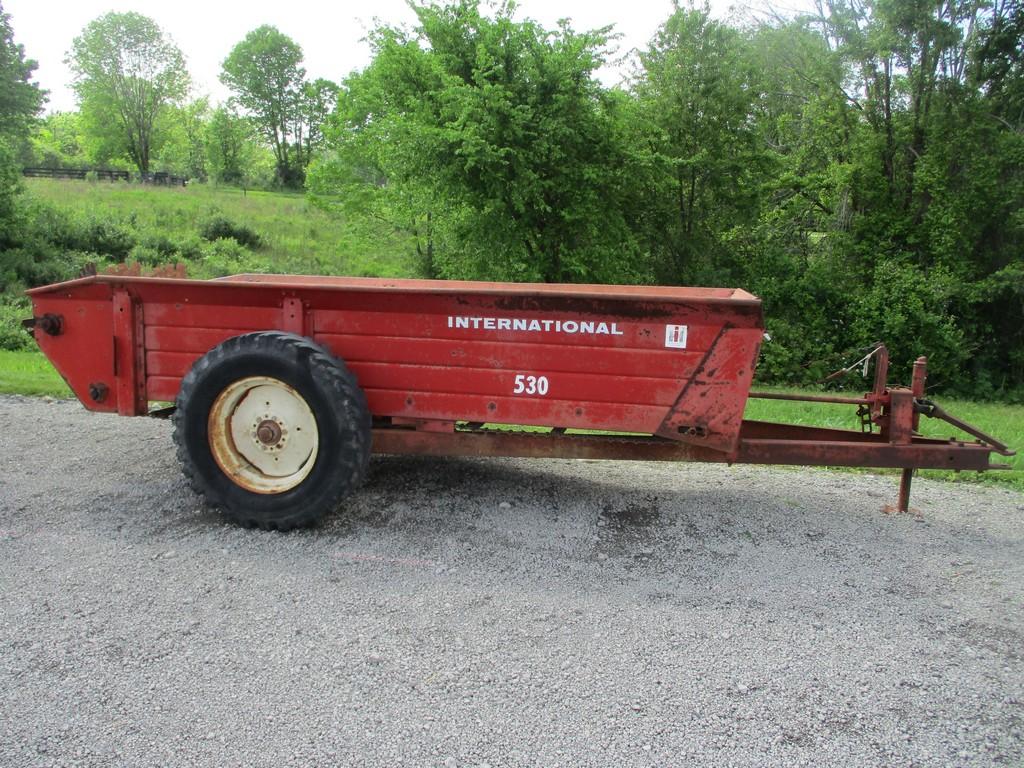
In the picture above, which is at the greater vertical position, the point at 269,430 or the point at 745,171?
the point at 745,171

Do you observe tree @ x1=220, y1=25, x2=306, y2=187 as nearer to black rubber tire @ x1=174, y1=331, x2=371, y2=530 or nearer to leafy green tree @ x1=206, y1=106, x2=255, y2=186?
leafy green tree @ x1=206, y1=106, x2=255, y2=186

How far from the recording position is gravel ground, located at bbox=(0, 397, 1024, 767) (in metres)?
2.63

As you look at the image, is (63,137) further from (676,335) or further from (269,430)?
(676,335)

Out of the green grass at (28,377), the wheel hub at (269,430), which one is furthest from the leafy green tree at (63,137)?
the wheel hub at (269,430)

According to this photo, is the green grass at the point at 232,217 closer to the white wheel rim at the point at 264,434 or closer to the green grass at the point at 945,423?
the green grass at the point at 945,423

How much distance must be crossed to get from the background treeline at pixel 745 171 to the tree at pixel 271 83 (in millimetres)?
50204

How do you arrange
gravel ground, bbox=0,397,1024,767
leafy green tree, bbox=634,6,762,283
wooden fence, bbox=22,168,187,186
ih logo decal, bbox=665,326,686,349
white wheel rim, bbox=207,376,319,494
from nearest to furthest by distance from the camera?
gravel ground, bbox=0,397,1024,767 → ih logo decal, bbox=665,326,686,349 → white wheel rim, bbox=207,376,319,494 → leafy green tree, bbox=634,6,762,283 → wooden fence, bbox=22,168,187,186

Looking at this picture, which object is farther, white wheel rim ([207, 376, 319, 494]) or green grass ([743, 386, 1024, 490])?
green grass ([743, 386, 1024, 490])

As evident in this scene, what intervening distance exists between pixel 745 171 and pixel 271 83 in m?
59.0

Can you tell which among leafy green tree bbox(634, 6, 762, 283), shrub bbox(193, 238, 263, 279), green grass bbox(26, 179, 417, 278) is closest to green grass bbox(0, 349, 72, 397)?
green grass bbox(26, 179, 417, 278)

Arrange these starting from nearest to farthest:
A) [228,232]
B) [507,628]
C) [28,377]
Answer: [507,628] < [28,377] < [228,232]

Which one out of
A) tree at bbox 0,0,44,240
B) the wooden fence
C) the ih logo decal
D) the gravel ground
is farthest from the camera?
the wooden fence

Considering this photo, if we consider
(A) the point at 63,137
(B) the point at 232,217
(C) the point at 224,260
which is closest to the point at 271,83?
(A) the point at 63,137

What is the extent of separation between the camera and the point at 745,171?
586 inches
